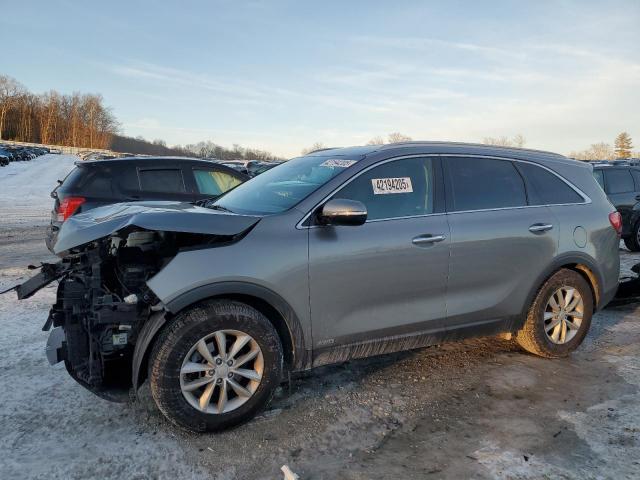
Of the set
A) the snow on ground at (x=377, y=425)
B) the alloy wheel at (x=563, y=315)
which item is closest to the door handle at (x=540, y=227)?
the alloy wheel at (x=563, y=315)

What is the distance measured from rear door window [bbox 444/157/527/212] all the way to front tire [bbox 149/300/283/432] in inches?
71.2

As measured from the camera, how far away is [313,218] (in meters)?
3.36

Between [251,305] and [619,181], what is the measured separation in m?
10.7

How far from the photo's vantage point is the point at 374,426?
10.5 feet

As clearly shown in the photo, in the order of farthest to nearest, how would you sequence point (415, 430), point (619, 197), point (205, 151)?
1. point (205, 151)
2. point (619, 197)
3. point (415, 430)

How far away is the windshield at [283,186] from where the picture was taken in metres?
3.60

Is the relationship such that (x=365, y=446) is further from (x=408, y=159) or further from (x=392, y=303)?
(x=408, y=159)

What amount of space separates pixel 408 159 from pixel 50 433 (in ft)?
9.88

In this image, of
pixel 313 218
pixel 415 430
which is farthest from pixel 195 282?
pixel 415 430

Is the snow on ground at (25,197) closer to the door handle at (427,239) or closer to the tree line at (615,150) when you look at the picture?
the door handle at (427,239)

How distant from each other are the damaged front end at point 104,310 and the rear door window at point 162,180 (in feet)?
13.0

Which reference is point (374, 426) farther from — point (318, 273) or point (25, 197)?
point (25, 197)

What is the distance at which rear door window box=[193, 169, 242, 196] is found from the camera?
25.0 feet

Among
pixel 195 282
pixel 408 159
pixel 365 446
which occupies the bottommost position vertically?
pixel 365 446
